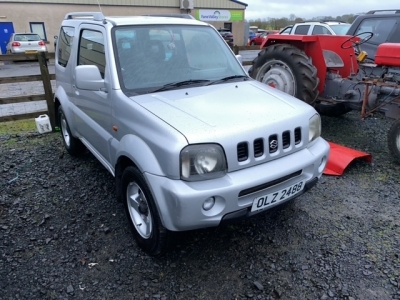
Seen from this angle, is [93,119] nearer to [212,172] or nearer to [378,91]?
[212,172]

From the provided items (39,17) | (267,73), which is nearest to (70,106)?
(267,73)

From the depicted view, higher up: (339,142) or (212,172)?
(212,172)

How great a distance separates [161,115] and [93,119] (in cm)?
137

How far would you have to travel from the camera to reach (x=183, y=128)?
2.29 meters

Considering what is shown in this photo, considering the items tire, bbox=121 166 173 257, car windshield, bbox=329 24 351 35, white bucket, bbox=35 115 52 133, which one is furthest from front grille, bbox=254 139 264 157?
car windshield, bbox=329 24 351 35

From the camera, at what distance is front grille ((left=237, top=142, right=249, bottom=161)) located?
2.35 metres

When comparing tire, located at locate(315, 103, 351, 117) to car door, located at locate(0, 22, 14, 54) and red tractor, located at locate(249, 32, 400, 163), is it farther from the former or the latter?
car door, located at locate(0, 22, 14, 54)

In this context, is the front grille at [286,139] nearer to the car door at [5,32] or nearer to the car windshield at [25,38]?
the car windshield at [25,38]

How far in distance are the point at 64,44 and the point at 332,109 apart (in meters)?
4.34

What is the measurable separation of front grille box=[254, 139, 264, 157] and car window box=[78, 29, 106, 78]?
1.64 m

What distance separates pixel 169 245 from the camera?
2.60 m

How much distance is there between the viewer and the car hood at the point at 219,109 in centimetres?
232

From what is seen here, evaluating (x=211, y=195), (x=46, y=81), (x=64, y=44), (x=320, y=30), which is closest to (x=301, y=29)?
(x=320, y=30)

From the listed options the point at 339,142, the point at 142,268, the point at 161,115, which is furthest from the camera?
the point at 339,142
